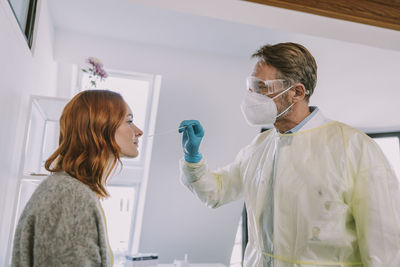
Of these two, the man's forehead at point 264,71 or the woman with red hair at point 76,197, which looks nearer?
the woman with red hair at point 76,197

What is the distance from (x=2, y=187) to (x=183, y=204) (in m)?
2.10

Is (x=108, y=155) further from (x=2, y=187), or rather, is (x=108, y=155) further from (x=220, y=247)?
(x=220, y=247)

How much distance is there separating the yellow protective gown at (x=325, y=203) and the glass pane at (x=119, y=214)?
233cm

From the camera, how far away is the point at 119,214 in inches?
142

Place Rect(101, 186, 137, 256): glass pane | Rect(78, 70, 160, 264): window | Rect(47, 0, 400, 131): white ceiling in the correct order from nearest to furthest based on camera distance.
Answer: Rect(47, 0, 400, 131): white ceiling
Rect(78, 70, 160, 264): window
Rect(101, 186, 137, 256): glass pane

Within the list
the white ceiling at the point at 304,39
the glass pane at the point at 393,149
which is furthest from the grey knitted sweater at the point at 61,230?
the glass pane at the point at 393,149

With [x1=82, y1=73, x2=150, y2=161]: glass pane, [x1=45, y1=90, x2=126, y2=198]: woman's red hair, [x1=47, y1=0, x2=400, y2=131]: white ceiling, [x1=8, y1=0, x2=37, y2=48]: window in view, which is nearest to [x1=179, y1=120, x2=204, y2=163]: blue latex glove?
[x1=45, y1=90, x2=126, y2=198]: woman's red hair

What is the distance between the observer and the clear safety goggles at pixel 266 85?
1.43 m

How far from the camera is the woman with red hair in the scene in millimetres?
834

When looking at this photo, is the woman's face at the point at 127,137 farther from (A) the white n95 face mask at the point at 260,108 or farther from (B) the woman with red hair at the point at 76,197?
(A) the white n95 face mask at the point at 260,108

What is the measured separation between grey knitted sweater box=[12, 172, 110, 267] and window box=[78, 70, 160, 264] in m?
2.14

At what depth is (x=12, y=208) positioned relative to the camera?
5.58 feet

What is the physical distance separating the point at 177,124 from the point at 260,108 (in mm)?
1674

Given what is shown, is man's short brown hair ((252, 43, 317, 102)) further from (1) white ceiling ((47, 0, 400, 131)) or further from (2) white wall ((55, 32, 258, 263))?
(2) white wall ((55, 32, 258, 263))
